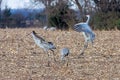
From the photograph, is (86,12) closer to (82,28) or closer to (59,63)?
(82,28)

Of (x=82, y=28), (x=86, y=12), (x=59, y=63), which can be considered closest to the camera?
(x=59, y=63)

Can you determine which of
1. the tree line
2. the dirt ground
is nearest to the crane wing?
the dirt ground

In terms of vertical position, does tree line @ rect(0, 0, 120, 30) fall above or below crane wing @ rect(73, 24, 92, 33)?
below

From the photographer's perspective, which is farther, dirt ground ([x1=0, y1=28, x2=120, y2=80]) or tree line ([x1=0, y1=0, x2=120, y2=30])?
tree line ([x1=0, y1=0, x2=120, y2=30])

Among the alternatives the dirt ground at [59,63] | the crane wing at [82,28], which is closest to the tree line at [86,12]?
the dirt ground at [59,63]

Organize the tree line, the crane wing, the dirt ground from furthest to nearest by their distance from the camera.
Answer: the tree line
the crane wing
the dirt ground

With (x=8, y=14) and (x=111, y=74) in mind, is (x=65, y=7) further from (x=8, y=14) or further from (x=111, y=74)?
(x=111, y=74)

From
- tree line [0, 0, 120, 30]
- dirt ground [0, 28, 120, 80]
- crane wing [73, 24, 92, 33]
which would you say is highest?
crane wing [73, 24, 92, 33]

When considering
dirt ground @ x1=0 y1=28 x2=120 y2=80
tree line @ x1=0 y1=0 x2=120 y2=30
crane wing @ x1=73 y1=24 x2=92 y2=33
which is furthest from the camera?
tree line @ x1=0 y1=0 x2=120 y2=30

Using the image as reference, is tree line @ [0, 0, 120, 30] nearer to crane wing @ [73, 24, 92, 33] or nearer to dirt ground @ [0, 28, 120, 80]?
dirt ground @ [0, 28, 120, 80]

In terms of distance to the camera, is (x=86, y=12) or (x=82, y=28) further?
(x=86, y=12)

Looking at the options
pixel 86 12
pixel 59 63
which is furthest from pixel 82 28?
pixel 86 12

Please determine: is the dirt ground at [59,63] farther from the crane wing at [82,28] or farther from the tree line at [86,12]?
the tree line at [86,12]

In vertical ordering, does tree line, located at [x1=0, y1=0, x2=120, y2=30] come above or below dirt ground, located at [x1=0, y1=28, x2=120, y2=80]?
below
